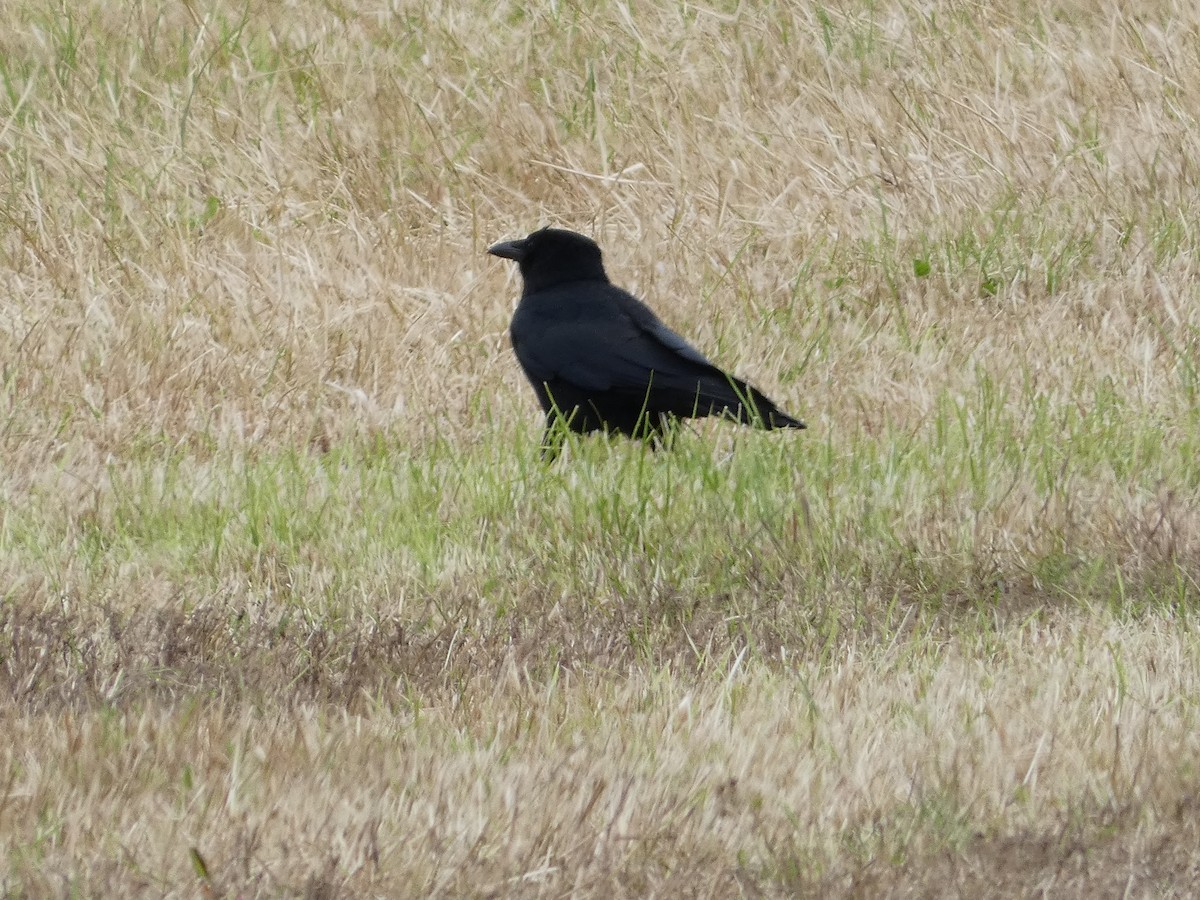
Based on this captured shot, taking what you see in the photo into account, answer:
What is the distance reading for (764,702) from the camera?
3.36 m

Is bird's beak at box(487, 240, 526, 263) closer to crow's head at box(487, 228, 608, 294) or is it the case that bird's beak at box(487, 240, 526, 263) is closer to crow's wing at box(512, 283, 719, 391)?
crow's head at box(487, 228, 608, 294)

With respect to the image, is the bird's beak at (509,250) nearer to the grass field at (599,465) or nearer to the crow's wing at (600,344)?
the crow's wing at (600,344)

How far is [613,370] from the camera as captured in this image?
17.6ft

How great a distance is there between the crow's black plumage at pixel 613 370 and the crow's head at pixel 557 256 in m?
0.06

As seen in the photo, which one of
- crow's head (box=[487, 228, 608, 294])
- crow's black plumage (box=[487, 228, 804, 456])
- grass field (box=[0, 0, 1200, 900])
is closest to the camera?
grass field (box=[0, 0, 1200, 900])

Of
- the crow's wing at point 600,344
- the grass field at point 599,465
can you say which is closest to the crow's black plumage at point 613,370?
the crow's wing at point 600,344

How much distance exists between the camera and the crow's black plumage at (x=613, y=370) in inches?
204

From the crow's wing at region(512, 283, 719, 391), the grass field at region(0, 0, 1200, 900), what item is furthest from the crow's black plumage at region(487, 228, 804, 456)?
the grass field at region(0, 0, 1200, 900)

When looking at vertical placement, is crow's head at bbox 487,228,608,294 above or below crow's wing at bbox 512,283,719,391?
above

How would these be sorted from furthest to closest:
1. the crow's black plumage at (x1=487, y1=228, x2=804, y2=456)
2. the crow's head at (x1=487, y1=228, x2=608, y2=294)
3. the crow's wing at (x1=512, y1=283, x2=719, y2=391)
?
the crow's head at (x1=487, y1=228, x2=608, y2=294), the crow's wing at (x1=512, y1=283, x2=719, y2=391), the crow's black plumage at (x1=487, y1=228, x2=804, y2=456)

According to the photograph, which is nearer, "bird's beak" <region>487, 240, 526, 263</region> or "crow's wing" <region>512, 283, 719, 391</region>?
"crow's wing" <region>512, 283, 719, 391</region>

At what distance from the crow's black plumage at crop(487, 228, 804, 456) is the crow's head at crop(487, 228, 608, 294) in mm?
58

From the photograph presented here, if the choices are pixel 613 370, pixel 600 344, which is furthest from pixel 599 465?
pixel 600 344

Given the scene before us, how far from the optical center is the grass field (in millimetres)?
2797
